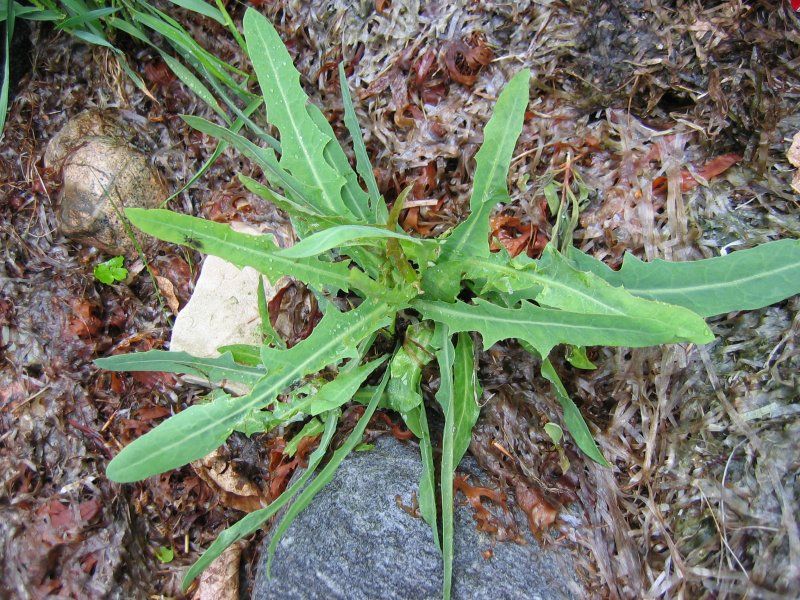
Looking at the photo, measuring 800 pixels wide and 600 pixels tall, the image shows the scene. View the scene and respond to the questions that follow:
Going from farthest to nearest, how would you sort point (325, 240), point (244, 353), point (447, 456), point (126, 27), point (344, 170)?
point (126, 27) → point (244, 353) → point (344, 170) → point (447, 456) → point (325, 240)

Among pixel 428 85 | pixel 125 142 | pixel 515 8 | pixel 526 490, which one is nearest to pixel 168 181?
pixel 125 142

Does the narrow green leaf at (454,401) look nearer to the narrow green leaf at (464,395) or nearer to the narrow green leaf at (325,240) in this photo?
the narrow green leaf at (464,395)

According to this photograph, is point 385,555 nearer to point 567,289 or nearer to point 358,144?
point 567,289

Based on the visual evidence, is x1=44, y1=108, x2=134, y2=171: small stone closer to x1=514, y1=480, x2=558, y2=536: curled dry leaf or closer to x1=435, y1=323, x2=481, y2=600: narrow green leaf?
x1=435, y1=323, x2=481, y2=600: narrow green leaf

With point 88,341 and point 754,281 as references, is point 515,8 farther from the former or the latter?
point 88,341

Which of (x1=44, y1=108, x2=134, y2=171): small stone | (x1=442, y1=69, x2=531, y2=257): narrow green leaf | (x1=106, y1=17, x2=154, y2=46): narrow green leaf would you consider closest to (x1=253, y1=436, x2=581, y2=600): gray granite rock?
(x1=442, y1=69, x2=531, y2=257): narrow green leaf

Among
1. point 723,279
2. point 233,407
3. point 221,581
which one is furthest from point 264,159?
point 221,581

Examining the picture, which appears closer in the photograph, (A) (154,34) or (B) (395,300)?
(B) (395,300)
